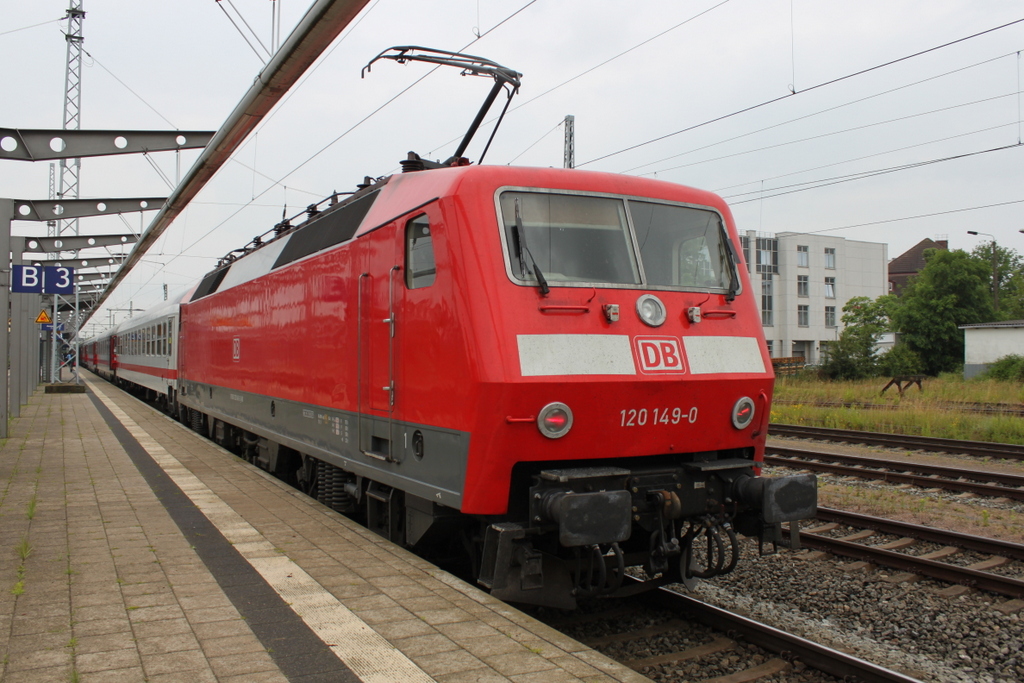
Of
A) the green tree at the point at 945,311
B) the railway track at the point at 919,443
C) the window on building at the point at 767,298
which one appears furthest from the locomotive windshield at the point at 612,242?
the window on building at the point at 767,298

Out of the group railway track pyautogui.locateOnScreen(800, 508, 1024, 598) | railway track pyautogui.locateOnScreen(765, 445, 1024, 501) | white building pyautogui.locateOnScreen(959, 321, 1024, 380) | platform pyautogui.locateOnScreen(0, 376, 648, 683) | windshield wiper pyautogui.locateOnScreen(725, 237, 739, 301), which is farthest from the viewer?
white building pyautogui.locateOnScreen(959, 321, 1024, 380)

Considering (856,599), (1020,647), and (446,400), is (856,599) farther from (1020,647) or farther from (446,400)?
(446,400)

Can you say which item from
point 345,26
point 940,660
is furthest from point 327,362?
point 940,660

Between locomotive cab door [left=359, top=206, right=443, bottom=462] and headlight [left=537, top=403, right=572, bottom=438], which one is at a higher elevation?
locomotive cab door [left=359, top=206, right=443, bottom=462]

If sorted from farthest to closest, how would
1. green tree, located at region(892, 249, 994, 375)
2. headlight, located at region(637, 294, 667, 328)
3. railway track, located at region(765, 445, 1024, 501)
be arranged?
green tree, located at region(892, 249, 994, 375)
railway track, located at region(765, 445, 1024, 501)
headlight, located at region(637, 294, 667, 328)

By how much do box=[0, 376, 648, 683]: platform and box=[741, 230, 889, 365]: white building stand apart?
176 ft

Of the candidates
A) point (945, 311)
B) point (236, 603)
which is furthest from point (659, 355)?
point (945, 311)

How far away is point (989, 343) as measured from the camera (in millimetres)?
36531

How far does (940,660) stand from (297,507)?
5.53 metres

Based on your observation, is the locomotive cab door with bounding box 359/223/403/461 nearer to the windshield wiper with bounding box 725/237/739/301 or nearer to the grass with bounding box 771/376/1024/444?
the windshield wiper with bounding box 725/237/739/301

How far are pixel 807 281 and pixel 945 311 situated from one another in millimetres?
15645

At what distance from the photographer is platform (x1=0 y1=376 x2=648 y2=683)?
3.76 m

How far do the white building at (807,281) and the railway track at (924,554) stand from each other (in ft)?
167

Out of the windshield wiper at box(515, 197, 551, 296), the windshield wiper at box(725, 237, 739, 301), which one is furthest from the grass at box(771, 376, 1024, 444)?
the windshield wiper at box(515, 197, 551, 296)
